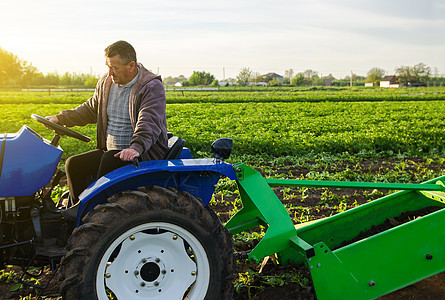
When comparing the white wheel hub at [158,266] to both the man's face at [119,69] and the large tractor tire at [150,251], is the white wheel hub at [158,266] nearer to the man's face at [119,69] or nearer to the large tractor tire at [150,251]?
the large tractor tire at [150,251]

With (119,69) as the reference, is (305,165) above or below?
below

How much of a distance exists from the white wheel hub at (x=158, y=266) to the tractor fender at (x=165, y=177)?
1.04ft

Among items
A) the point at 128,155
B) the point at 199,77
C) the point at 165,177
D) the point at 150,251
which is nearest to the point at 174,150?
the point at 165,177

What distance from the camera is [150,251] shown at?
255 cm

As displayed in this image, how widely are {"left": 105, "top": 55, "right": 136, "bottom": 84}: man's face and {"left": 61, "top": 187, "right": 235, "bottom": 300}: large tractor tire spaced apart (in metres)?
0.90

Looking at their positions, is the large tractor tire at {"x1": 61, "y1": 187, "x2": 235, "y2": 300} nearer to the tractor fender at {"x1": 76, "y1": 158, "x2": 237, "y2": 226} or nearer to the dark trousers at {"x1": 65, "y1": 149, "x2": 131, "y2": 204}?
the tractor fender at {"x1": 76, "y1": 158, "x2": 237, "y2": 226}

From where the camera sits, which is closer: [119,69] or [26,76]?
[119,69]

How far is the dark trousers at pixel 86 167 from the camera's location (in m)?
2.82

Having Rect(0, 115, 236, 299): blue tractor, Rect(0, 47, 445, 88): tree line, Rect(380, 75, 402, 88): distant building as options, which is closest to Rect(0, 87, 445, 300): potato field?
Rect(0, 115, 236, 299): blue tractor

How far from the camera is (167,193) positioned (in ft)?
8.21

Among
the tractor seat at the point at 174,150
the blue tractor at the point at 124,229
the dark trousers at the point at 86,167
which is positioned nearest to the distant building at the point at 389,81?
the tractor seat at the point at 174,150

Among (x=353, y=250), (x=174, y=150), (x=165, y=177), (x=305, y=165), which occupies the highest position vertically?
(x=174, y=150)

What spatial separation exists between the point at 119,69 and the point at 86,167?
73 centimetres

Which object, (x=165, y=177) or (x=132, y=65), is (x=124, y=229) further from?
(x=132, y=65)
